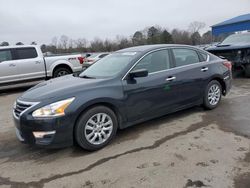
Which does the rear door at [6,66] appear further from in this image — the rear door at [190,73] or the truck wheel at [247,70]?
the truck wheel at [247,70]

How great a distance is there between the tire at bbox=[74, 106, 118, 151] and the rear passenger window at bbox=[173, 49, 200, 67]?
6.13 ft

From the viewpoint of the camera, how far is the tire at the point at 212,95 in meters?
5.57

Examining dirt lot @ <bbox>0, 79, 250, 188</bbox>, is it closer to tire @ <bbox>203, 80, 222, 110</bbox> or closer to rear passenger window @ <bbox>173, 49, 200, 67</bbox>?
tire @ <bbox>203, 80, 222, 110</bbox>

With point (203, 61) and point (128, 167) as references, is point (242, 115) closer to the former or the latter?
point (203, 61)

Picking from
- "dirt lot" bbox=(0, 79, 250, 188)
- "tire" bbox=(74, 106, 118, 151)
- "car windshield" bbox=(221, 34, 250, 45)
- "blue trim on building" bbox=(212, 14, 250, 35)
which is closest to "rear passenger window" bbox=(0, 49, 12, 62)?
"dirt lot" bbox=(0, 79, 250, 188)

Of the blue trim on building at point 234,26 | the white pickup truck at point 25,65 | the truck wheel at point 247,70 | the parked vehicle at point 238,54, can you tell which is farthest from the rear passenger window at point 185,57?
the blue trim on building at point 234,26

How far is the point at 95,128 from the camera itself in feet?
13.0

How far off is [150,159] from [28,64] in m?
7.87

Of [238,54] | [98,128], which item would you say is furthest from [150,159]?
[238,54]

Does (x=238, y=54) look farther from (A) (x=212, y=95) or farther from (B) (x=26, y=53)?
(B) (x=26, y=53)

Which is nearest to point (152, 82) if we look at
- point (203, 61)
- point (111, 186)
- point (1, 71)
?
point (203, 61)

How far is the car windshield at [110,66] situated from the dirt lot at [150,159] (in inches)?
44.3

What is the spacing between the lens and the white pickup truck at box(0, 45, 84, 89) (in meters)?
9.76

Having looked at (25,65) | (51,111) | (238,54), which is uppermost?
(25,65)
